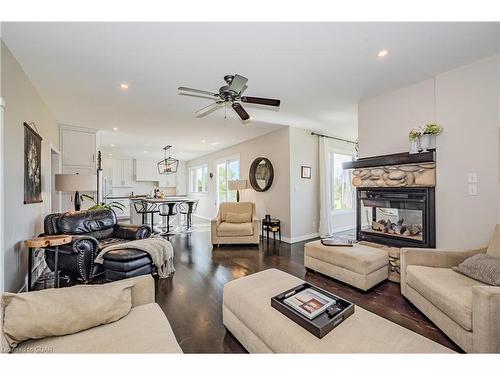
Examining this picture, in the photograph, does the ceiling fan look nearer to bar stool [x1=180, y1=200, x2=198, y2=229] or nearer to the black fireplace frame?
the black fireplace frame

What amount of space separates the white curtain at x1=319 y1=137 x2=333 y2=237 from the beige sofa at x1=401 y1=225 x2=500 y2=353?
9.25 ft

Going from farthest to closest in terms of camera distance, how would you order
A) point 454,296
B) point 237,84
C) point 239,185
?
1. point 239,185
2. point 237,84
3. point 454,296

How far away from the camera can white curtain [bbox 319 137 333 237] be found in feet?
16.6

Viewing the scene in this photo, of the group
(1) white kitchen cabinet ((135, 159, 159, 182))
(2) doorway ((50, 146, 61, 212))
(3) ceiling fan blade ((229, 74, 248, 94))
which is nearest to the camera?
(3) ceiling fan blade ((229, 74, 248, 94))

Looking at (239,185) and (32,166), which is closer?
(32,166)

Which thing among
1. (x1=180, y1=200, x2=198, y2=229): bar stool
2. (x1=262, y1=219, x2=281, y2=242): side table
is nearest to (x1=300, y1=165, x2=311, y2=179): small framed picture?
(x1=262, y1=219, x2=281, y2=242): side table

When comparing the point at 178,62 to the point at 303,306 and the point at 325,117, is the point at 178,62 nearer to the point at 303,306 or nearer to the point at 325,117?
the point at 303,306

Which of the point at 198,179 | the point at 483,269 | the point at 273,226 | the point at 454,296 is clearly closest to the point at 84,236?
the point at 273,226

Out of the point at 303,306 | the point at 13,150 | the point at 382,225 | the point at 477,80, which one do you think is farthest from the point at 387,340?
the point at 13,150

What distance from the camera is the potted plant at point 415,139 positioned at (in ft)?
8.77

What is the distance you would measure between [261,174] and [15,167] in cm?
421

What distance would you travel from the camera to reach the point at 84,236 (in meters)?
2.59

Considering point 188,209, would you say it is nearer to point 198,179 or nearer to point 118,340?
point 198,179
